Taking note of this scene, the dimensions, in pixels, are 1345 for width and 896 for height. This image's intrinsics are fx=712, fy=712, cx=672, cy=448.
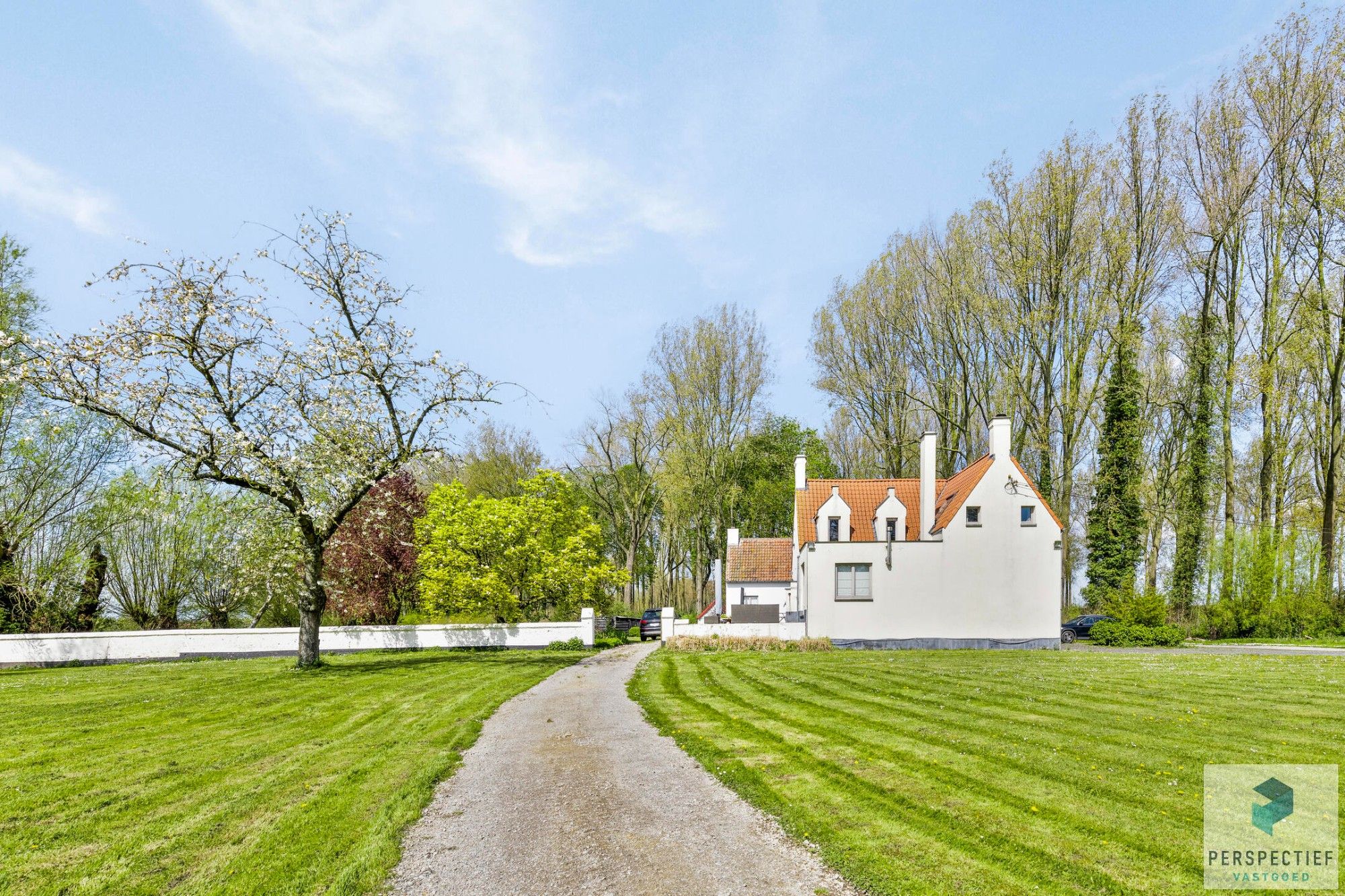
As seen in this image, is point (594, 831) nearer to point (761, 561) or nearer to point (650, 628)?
point (650, 628)

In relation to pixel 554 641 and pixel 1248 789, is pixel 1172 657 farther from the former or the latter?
pixel 554 641

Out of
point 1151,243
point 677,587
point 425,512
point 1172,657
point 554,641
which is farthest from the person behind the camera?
point 677,587

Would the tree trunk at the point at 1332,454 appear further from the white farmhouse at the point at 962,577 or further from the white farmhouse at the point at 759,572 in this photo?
the white farmhouse at the point at 759,572

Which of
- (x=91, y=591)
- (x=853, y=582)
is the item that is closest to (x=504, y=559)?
(x=853, y=582)

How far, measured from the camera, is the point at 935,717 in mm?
10633

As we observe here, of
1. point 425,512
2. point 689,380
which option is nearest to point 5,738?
point 425,512

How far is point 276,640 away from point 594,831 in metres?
23.6

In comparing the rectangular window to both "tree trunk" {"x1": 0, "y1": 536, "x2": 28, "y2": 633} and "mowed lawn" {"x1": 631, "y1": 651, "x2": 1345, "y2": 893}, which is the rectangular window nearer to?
"mowed lawn" {"x1": 631, "y1": 651, "x2": 1345, "y2": 893}

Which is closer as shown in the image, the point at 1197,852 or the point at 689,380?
the point at 1197,852

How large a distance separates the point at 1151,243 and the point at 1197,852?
33403 millimetres

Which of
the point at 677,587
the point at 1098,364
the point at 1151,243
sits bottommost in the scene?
the point at 677,587

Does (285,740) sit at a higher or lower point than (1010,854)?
lower
